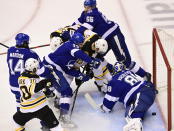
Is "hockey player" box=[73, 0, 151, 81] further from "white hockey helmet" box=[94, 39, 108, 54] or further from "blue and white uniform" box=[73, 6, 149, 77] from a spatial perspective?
"white hockey helmet" box=[94, 39, 108, 54]

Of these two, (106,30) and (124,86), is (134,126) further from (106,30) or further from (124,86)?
(106,30)

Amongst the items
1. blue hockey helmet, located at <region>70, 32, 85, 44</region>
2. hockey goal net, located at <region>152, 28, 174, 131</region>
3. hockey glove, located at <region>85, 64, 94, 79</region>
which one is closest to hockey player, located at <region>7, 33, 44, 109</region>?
blue hockey helmet, located at <region>70, 32, 85, 44</region>

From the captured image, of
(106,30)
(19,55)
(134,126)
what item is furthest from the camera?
(106,30)

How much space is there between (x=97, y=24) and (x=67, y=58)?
1.81ft

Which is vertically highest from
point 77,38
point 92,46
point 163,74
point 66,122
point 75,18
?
point 77,38

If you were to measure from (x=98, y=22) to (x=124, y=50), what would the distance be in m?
0.40

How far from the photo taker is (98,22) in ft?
15.4

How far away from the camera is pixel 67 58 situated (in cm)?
439

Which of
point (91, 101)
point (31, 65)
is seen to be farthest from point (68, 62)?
point (31, 65)

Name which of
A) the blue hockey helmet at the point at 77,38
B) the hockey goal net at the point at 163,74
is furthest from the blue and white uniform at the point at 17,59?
the hockey goal net at the point at 163,74

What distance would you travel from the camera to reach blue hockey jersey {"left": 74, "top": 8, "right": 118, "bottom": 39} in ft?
15.3

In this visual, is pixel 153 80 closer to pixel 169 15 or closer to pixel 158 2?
pixel 169 15

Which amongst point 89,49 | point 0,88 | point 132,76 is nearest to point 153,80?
point 132,76

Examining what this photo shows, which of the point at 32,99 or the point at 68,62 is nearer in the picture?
the point at 32,99
